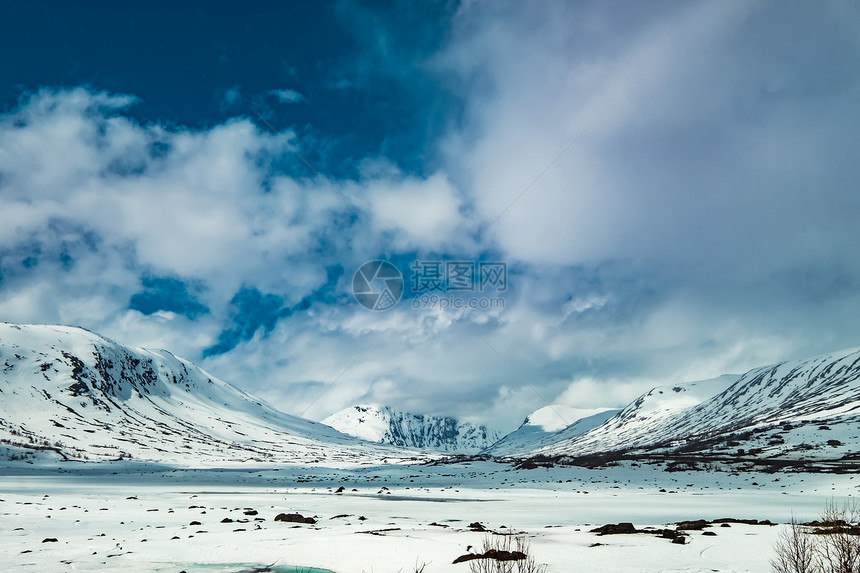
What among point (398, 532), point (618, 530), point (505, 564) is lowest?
point (398, 532)

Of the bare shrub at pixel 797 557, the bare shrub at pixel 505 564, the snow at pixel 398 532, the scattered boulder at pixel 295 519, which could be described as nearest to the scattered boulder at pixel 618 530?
the snow at pixel 398 532

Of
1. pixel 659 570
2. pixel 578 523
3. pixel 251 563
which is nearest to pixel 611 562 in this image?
pixel 659 570

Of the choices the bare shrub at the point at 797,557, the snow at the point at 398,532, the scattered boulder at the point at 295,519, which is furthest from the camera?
the scattered boulder at the point at 295,519

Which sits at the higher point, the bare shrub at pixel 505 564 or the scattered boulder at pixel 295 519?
the bare shrub at pixel 505 564

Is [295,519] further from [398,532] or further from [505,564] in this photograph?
[505,564]

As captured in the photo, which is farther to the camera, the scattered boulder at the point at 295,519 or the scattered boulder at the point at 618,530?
the scattered boulder at the point at 295,519

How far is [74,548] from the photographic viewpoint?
22.3 metres

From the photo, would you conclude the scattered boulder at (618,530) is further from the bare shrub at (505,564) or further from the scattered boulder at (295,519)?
the scattered boulder at (295,519)

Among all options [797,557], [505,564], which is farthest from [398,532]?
[797,557]

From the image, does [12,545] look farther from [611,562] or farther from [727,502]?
[727,502]

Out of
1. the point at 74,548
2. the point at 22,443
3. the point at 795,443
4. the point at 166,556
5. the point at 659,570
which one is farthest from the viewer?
the point at 22,443

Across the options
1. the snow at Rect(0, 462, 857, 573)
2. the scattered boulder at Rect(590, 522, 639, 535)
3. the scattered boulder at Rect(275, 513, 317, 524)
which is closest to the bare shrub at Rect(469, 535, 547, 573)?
the snow at Rect(0, 462, 857, 573)

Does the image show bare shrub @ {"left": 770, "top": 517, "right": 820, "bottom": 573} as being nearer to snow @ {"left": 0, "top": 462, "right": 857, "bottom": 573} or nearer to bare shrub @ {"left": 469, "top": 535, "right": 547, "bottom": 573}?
snow @ {"left": 0, "top": 462, "right": 857, "bottom": 573}

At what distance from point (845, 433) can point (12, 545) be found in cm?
16027
